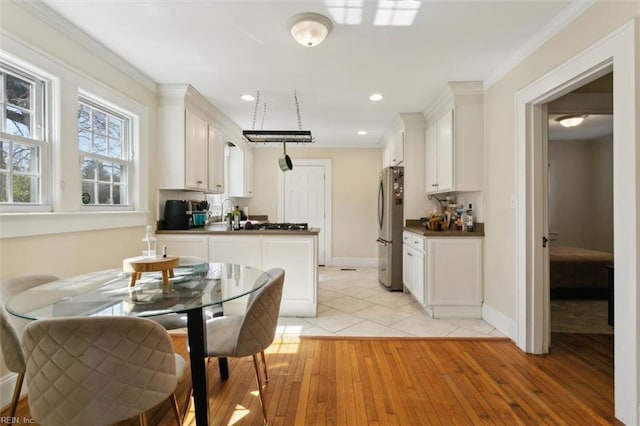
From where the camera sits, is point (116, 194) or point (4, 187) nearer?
point (4, 187)

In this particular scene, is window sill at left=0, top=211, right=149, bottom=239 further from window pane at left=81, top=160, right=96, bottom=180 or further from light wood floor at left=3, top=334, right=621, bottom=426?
light wood floor at left=3, top=334, right=621, bottom=426

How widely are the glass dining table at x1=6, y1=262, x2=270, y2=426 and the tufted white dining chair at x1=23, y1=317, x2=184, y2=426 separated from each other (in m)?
0.16

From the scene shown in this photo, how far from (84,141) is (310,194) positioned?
402 centimetres

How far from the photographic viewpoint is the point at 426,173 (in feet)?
13.2

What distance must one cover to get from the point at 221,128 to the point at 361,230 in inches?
125

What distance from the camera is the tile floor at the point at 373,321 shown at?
9.26ft

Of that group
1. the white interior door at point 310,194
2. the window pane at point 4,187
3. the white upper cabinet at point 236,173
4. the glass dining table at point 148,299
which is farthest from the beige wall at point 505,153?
the white upper cabinet at point 236,173

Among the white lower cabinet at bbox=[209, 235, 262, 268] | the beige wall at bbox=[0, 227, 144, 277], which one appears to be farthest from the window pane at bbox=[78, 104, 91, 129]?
the white lower cabinet at bbox=[209, 235, 262, 268]

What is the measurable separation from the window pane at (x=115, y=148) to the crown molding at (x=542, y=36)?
3.54m

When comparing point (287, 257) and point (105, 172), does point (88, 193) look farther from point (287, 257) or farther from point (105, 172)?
point (287, 257)

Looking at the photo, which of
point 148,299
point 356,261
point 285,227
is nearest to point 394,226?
point 285,227

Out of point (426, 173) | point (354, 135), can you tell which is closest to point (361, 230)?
point (354, 135)

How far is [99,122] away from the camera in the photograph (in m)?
2.61

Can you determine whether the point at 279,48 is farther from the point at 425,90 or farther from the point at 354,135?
the point at 354,135
